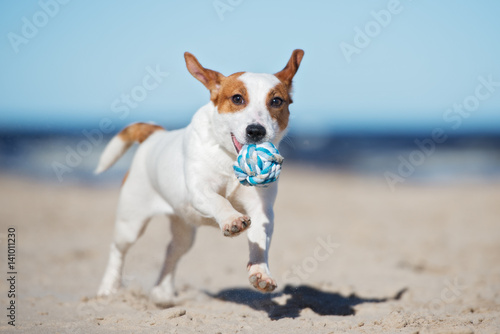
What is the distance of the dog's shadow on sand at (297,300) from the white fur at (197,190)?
2.23 ft

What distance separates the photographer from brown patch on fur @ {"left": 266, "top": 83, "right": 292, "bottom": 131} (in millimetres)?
4230

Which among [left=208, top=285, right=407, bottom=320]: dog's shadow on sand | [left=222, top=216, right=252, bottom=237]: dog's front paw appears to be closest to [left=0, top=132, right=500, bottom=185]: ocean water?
[left=208, top=285, right=407, bottom=320]: dog's shadow on sand

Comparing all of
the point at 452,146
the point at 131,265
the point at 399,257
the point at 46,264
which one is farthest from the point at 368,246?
the point at 452,146

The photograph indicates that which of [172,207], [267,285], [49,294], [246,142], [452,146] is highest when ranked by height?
[452,146]

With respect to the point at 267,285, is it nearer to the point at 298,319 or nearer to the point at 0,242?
the point at 298,319

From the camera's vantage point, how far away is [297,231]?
9.27 meters

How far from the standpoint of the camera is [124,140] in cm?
596

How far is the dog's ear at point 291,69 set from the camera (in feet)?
15.1

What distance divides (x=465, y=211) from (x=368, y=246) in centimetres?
367

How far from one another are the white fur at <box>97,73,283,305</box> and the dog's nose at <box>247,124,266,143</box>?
0.04 meters

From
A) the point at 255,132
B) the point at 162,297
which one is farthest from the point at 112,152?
the point at 255,132

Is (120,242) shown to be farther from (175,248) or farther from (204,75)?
(204,75)

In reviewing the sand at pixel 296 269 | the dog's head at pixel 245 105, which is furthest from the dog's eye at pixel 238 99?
the sand at pixel 296 269

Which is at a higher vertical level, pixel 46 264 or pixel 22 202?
pixel 22 202
